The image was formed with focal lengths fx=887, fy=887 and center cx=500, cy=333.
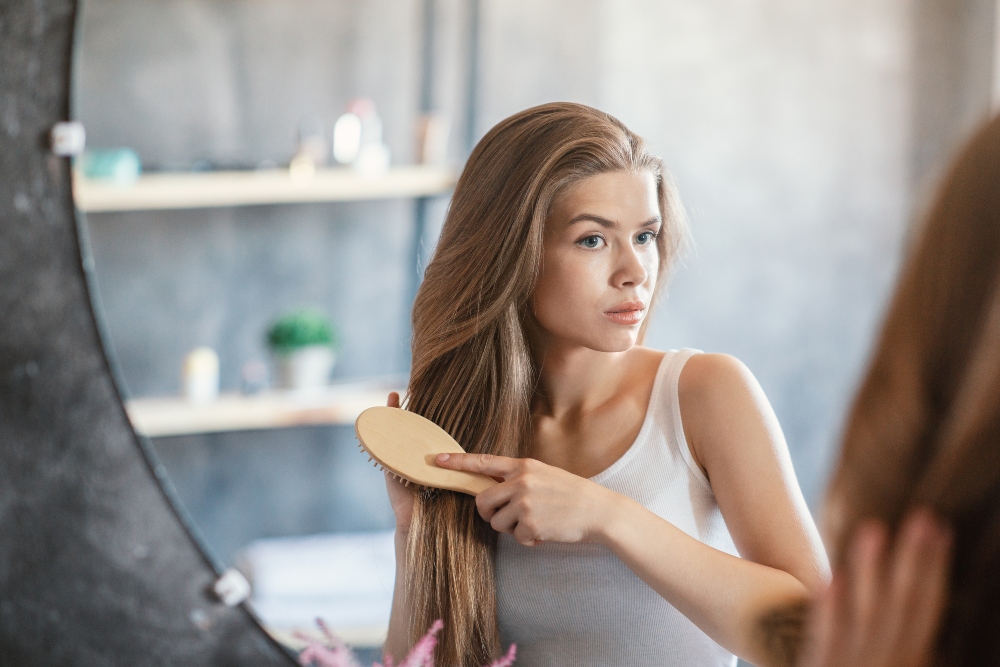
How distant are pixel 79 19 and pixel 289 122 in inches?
7.5

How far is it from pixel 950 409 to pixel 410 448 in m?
0.40

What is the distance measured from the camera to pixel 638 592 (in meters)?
0.64

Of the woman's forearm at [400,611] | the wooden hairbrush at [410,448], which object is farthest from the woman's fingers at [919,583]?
the woman's forearm at [400,611]

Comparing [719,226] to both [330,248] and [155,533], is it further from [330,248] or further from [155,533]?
[155,533]

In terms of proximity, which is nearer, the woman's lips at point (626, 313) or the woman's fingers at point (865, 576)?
the woman's fingers at point (865, 576)

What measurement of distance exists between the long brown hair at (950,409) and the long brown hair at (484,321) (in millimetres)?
407

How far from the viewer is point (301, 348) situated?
0.83m

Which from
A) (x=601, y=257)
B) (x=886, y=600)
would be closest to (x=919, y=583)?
(x=886, y=600)

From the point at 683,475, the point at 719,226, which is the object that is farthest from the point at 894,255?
the point at 683,475

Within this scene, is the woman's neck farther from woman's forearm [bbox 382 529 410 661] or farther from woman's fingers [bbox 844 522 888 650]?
woman's fingers [bbox 844 522 888 650]

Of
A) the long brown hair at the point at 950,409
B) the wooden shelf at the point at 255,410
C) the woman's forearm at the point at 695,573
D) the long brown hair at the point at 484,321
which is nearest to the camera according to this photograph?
the long brown hair at the point at 950,409

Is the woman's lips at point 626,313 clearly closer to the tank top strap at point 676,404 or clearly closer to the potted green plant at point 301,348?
the tank top strap at point 676,404

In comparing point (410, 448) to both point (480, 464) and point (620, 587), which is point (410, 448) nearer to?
point (480, 464)

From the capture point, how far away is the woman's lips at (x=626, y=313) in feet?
2.08
